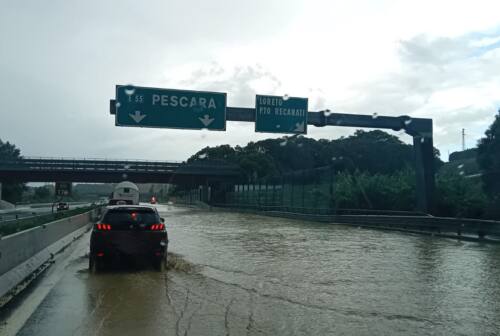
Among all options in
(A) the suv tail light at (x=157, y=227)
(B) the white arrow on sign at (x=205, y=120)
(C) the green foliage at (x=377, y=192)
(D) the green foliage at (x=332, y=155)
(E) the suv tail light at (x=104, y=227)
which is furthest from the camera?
(D) the green foliage at (x=332, y=155)

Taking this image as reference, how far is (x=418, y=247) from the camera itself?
19.4 metres

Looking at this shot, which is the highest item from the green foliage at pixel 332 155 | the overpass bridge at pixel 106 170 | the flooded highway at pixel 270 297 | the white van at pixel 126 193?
the green foliage at pixel 332 155

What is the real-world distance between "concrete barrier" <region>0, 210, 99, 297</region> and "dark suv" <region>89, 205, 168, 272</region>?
1341 millimetres

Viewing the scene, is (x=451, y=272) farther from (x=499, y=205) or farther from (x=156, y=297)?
(x=499, y=205)

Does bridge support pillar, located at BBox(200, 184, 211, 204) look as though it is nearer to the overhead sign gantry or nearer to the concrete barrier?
the overhead sign gantry

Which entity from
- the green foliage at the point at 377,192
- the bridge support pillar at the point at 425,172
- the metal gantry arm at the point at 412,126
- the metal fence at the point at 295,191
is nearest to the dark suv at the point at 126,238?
the metal gantry arm at the point at 412,126

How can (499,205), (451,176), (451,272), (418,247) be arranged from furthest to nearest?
(451,176) → (499,205) → (418,247) → (451,272)

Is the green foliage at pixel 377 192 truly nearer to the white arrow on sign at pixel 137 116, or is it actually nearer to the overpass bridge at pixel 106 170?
the white arrow on sign at pixel 137 116

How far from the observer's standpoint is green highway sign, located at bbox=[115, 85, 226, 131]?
1008 inches

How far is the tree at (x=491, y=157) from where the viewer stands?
45.8m

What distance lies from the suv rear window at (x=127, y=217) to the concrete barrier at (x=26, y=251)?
5.73ft

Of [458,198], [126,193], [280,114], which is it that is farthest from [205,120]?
[126,193]

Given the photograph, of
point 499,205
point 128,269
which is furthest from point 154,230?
point 499,205

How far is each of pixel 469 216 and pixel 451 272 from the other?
1728 centimetres
